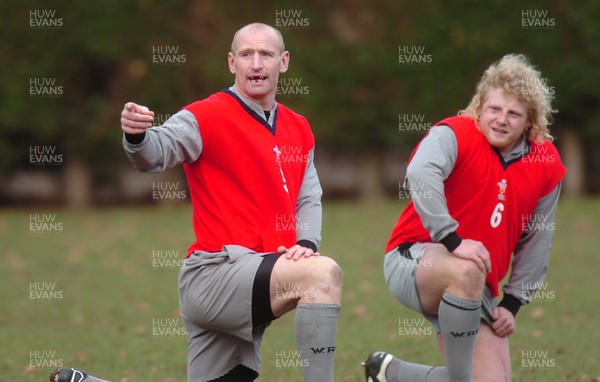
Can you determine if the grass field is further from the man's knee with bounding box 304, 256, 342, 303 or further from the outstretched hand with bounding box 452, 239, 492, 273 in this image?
the man's knee with bounding box 304, 256, 342, 303

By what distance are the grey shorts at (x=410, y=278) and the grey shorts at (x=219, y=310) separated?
0.85 metres

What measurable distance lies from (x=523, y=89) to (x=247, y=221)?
1663 mm

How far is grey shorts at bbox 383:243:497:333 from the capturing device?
5.27 metres

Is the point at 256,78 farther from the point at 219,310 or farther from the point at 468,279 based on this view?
the point at 468,279

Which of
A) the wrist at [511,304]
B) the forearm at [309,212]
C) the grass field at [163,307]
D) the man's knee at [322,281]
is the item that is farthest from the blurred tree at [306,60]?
the man's knee at [322,281]

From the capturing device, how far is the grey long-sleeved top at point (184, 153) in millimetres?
4555

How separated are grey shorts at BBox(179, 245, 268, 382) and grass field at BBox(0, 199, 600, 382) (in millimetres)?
1619

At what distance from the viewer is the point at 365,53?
773 inches

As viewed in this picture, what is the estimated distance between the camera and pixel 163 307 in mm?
10227

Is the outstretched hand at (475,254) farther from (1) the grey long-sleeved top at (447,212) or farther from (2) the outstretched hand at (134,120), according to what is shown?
(2) the outstretched hand at (134,120)

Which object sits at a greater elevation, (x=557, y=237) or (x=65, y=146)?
(x=65, y=146)

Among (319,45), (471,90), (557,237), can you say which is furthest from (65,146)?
(557,237)

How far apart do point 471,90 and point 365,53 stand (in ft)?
7.14

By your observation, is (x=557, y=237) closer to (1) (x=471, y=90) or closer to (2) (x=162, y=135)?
(1) (x=471, y=90)
